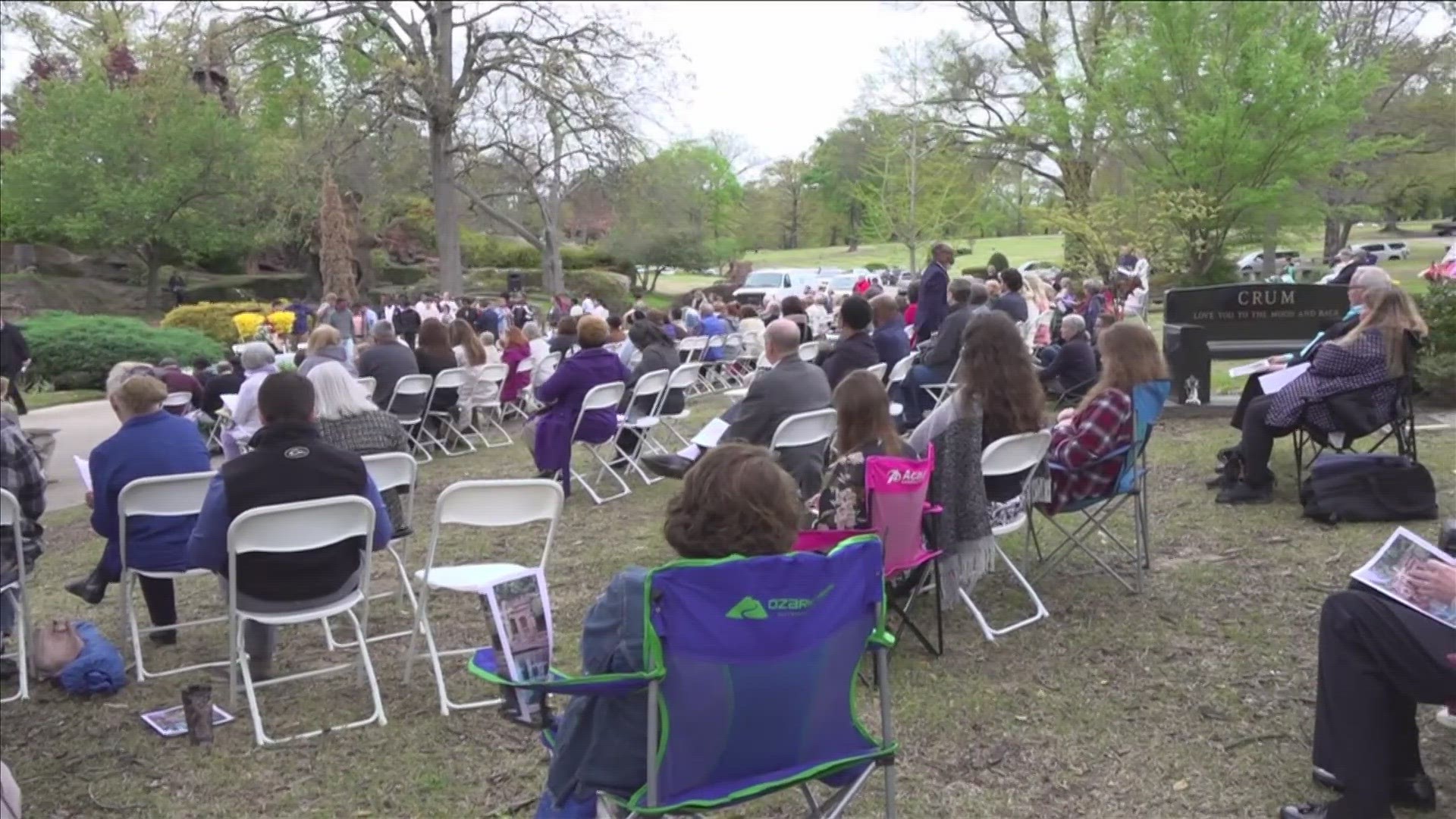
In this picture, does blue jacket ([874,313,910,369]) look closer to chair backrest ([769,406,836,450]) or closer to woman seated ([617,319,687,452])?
woman seated ([617,319,687,452])

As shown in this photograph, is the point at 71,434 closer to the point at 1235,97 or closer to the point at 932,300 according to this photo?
the point at 932,300

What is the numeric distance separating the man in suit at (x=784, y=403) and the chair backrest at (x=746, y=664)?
3367 mm

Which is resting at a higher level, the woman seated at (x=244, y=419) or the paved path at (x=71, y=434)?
the woman seated at (x=244, y=419)

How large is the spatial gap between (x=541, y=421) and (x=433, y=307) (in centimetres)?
1876

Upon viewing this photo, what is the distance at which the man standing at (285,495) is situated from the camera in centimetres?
392

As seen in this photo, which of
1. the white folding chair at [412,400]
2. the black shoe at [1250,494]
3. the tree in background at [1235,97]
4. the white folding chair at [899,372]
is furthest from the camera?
the tree in background at [1235,97]

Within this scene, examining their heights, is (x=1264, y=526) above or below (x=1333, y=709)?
below

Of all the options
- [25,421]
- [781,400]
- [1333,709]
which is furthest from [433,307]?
[1333,709]

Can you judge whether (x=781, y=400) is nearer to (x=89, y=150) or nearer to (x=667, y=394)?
(x=667, y=394)

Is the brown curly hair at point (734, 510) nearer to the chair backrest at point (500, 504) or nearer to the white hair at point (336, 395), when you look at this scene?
the chair backrest at point (500, 504)

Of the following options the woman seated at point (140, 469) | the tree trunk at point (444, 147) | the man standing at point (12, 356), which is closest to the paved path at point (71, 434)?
the man standing at point (12, 356)

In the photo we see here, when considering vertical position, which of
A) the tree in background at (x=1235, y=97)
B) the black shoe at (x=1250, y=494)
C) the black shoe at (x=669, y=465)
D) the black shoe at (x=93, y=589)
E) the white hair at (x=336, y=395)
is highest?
the tree in background at (x=1235, y=97)

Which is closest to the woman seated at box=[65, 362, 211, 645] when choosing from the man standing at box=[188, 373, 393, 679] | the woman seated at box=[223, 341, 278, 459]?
the man standing at box=[188, 373, 393, 679]

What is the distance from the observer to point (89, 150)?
33.2 meters
